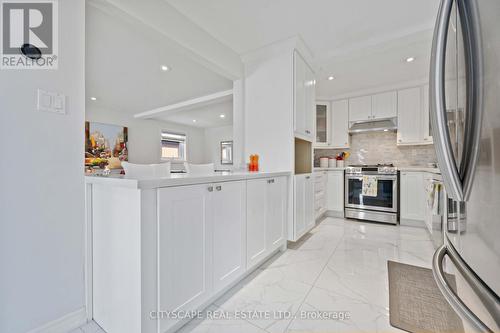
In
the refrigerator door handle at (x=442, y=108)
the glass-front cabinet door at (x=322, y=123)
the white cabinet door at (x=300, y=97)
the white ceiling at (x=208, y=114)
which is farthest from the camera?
the white ceiling at (x=208, y=114)

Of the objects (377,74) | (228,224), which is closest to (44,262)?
(228,224)

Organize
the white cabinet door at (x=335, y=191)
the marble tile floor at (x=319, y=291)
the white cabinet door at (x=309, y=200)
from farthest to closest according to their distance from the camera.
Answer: the white cabinet door at (x=335, y=191) → the white cabinet door at (x=309, y=200) → the marble tile floor at (x=319, y=291)

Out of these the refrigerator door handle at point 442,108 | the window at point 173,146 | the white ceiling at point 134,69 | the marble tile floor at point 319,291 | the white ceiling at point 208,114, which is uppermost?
the white ceiling at point 208,114

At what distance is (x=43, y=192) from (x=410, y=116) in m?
4.60

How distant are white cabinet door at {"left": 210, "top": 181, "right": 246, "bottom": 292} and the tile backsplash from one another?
133 inches

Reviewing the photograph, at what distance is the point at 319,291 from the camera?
60.9 inches

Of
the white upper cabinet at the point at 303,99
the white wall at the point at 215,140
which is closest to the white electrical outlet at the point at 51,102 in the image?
the white upper cabinet at the point at 303,99

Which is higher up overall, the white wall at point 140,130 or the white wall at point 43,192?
the white wall at point 140,130

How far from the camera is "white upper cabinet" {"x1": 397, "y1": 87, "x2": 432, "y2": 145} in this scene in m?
3.35

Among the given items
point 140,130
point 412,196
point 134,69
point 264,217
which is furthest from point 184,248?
point 140,130

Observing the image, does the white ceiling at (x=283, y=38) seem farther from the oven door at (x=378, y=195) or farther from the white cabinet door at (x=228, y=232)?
the oven door at (x=378, y=195)

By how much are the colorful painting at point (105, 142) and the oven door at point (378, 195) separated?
464 centimetres

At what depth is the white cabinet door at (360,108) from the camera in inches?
149

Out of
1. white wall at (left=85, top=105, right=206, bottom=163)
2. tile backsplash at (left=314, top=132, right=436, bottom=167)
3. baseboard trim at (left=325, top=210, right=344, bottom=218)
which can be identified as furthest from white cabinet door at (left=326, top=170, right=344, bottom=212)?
white wall at (left=85, top=105, right=206, bottom=163)
